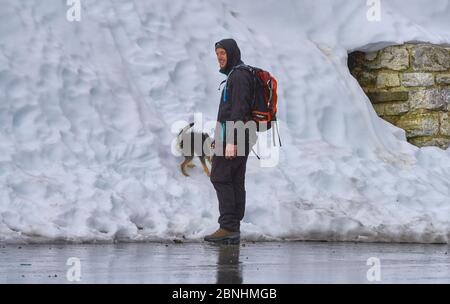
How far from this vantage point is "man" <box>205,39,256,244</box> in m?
A: 11.5

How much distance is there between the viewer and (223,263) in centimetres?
1012

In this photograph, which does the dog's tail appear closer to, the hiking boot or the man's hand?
the hiking boot

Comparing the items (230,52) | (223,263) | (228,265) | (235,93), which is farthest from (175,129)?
(228,265)

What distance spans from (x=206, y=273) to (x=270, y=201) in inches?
169

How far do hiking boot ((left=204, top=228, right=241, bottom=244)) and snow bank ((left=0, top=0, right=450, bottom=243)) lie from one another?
0.55 metres

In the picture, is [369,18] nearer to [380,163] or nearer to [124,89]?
[380,163]

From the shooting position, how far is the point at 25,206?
474 inches

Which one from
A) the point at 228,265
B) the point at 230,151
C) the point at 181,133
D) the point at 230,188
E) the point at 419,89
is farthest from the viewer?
the point at 419,89

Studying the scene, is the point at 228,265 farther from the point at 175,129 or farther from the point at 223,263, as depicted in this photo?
the point at 175,129

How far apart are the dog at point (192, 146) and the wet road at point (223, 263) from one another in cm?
177

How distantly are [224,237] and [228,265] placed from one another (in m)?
1.97

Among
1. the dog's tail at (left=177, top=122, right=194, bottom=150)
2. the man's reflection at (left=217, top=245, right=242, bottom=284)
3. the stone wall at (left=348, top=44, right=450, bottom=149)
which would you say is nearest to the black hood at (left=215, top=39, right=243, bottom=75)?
the man's reflection at (left=217, top=245, right=242, bottom=284)

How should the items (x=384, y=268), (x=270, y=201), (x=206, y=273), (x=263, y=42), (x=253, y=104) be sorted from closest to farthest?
(x=206, y=273) → (x=384, y=268) → (x=253, y=104) → (x=270, y=201) → (x=263, y=42)
